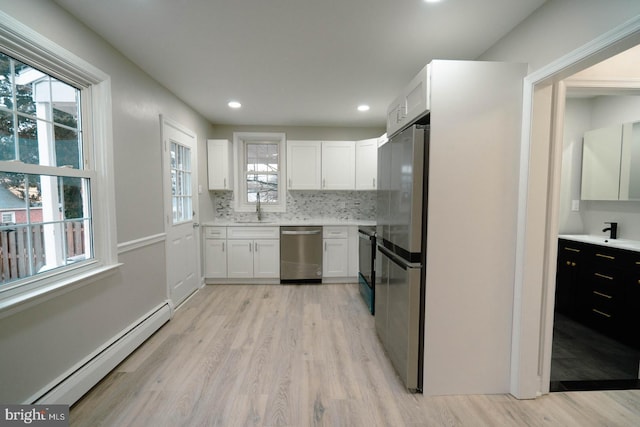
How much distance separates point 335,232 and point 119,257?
8.33 ft

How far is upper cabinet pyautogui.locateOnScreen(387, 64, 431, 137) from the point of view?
154cm

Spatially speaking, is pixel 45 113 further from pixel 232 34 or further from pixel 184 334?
pixel 184 334

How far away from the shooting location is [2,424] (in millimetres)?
1218

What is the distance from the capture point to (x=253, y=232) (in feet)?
12.3

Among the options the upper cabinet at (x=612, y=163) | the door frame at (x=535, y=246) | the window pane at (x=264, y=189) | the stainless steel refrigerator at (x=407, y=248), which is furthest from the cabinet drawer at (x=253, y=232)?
the upper cabinet at (x=612, y=163)

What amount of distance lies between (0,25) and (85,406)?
6.85 ft

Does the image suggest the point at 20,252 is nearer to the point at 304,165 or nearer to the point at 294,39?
the point at 294,39

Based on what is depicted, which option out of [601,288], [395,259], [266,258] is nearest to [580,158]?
[601,288]

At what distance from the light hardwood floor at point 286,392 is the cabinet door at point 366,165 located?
2162 millimetres

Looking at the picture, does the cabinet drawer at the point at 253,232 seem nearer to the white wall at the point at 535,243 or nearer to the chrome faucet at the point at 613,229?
the white wall at the point at 535,243

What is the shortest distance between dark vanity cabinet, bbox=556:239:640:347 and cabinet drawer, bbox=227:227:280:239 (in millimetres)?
3407

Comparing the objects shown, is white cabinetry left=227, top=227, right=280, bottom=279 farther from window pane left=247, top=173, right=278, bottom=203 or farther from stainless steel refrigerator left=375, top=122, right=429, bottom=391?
stainless steel refrigerator left=375, top=122, right=429, bottom=391

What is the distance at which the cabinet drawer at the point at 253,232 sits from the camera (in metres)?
3.73

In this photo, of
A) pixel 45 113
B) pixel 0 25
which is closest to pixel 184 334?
pixel 45 113
